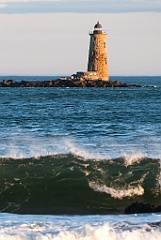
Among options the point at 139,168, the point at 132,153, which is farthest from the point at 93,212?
the point at 132,153

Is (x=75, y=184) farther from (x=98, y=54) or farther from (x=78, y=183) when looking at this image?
(x=98, y=54)

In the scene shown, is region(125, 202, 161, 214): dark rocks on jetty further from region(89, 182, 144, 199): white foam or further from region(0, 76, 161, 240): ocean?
region(89, 182, 144, 199): white foam

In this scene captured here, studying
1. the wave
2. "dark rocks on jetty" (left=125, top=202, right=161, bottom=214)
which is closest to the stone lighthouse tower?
the wave

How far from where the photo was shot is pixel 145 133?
30.7 metres

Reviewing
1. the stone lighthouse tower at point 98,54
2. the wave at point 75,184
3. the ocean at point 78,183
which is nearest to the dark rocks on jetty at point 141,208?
the ocean at point 78,183

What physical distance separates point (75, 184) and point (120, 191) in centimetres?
146

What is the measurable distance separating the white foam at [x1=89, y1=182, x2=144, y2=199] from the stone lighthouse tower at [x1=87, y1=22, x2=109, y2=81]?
76.1 m

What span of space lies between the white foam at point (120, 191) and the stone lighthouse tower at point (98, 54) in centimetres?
7611

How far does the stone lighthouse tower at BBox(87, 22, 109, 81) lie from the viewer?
9350cm

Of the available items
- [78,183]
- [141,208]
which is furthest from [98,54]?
[141,208]

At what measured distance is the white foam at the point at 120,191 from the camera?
55.8 ft

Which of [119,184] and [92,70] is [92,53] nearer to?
[92,70]

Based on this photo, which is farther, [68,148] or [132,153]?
[68,148]

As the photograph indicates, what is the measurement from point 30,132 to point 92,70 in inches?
2573
